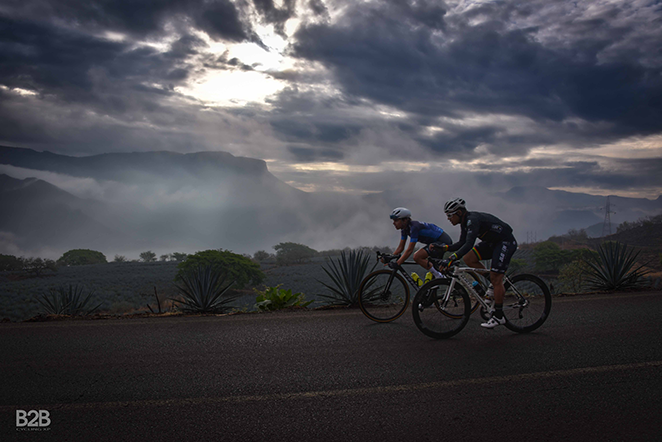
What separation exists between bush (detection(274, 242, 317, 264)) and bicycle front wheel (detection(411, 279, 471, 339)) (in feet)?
190

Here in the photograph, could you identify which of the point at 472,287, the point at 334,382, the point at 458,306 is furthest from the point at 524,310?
the point at 334,382

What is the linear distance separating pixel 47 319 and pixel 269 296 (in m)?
4.40

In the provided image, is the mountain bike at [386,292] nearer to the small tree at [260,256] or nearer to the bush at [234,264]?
the bush at [234,264]

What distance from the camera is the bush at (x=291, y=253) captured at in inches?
2539

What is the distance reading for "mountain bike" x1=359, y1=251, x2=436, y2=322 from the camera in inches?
281

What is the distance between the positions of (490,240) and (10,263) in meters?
77.5

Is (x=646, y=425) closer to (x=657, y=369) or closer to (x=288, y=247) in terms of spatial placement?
(x=657, y=369)

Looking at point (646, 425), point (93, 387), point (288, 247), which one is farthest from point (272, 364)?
point (288, 247)

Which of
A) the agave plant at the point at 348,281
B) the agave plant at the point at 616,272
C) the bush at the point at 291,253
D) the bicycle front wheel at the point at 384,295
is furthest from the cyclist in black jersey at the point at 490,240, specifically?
the bush at the point at 291,253

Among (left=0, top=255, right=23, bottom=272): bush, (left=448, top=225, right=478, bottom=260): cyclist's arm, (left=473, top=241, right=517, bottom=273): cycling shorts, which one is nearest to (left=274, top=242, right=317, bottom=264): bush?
(left=0, top=255, right=23, bottom=272): bush

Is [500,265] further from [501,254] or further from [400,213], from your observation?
[400,213]

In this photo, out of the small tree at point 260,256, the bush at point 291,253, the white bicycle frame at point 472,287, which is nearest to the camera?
the white bicycle frame at point 472,287

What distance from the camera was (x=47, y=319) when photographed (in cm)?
786

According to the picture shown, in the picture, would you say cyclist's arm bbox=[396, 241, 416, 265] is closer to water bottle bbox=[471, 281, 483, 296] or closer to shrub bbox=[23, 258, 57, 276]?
water bottle bbox=[471, 281, 483, 296]
